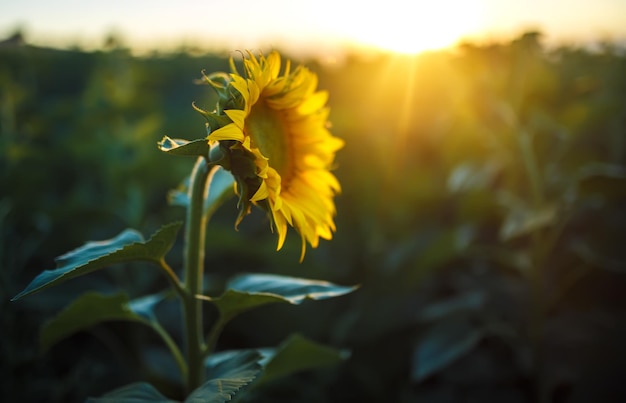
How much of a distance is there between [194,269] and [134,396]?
21 cm

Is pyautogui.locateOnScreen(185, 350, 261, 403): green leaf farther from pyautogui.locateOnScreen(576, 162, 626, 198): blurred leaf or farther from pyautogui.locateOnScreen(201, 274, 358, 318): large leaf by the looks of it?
pyautogui.locateOnScreen(576, 162, 626, 198): blurred leaf

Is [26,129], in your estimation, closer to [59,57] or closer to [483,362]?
[483,362]

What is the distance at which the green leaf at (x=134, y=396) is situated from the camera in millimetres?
866

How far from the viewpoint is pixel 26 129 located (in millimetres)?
2852

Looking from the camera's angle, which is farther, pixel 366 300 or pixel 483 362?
pixel 366 300

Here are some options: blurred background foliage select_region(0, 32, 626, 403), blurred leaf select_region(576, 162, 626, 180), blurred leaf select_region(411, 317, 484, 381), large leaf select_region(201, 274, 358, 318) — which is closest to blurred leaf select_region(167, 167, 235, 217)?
large leaf select_region(201, 274, 358, 318)

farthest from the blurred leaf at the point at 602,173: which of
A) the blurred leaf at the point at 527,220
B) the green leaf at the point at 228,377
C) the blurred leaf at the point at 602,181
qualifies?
the green leaf at the point at 228,377

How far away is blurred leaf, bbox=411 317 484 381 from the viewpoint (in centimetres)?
162

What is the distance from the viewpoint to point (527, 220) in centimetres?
164

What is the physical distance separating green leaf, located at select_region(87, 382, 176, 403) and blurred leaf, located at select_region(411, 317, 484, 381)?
35.1 inches

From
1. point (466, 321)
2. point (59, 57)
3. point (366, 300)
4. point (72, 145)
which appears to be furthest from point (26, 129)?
point (59, 57)

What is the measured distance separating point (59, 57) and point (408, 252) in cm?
516

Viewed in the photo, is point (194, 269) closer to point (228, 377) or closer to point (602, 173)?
point (228, 377)

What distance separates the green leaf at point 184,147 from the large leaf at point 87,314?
1.01ft
